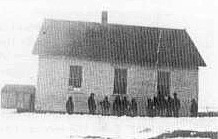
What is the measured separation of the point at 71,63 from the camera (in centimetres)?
2852

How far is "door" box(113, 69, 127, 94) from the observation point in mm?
28750

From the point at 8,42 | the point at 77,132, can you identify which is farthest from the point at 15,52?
the point at 77,132

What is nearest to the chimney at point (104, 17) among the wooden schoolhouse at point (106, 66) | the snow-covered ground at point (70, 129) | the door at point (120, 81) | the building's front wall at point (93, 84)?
the wooden schoolhouse at point (106, 66)

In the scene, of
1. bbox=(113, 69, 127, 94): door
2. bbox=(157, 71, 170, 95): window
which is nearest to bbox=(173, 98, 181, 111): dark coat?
bbox=(157, 71, 170, 95): window

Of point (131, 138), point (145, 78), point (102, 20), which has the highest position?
point (102, 20)

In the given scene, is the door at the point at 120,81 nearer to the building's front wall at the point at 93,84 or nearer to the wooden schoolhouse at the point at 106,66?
the wooden schoolhouse at the point at 106,66

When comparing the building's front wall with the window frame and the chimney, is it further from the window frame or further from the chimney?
the chimney

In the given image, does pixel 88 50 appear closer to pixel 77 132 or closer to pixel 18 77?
pixel 77 132

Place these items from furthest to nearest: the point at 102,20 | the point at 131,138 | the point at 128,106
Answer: the point at 102,20 → the point at 128,106 → the point at 131,138

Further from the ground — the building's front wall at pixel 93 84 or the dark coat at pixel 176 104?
the building's front wall at pixel 93 84

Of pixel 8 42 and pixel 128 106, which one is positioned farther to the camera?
pixel 8 42

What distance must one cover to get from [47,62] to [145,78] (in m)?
5.96

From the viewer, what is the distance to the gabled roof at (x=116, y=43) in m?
29.0

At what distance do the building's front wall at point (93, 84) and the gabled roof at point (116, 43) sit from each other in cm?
49
